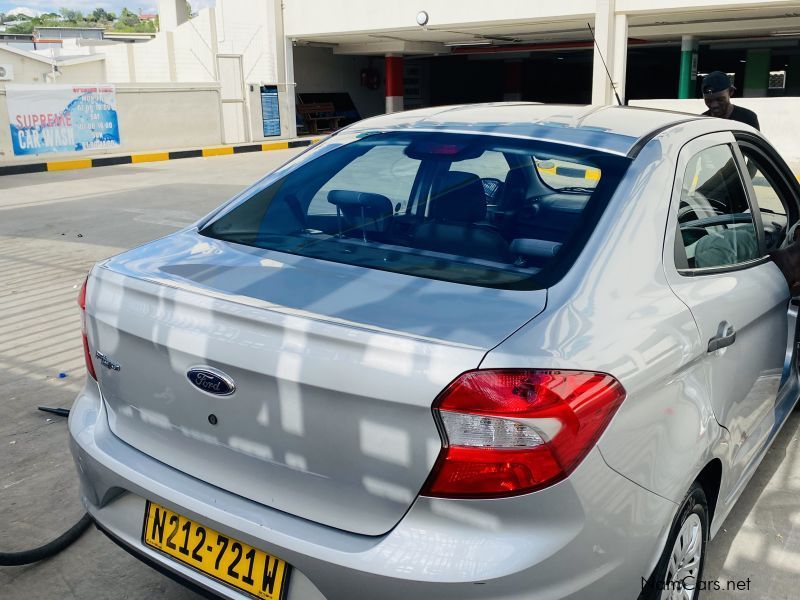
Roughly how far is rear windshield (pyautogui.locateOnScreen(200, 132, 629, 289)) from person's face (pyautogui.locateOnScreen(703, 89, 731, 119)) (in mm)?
3208

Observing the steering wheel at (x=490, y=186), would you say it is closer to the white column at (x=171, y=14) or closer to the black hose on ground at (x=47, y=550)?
the black hose on ground at (x=47, y=550)

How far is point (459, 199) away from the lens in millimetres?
2697

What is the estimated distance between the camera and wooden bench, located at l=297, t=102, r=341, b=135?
2636cm

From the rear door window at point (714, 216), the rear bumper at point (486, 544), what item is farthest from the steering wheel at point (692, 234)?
the rear bumper at point (486, 544)

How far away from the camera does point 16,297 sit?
619 cm

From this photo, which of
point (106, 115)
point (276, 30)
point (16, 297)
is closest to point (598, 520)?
point (16, 297)

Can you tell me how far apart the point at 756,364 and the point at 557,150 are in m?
0.97

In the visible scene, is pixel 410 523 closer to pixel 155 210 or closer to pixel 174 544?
pixel 174 544

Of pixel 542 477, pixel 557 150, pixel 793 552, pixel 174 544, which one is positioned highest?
pixel 557 150

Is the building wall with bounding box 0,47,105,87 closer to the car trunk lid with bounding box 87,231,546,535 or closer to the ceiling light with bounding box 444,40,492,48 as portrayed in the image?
the ceiling light with bounding box 444,40,492,48

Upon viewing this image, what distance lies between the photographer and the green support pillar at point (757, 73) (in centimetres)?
2639

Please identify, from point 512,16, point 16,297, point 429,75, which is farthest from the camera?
point 429,75

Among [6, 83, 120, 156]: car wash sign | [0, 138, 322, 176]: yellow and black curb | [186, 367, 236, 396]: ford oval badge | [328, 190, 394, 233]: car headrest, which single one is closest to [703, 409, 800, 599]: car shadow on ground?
[328, 190, 394, 233]: car headrest

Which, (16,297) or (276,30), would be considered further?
(276,30)
